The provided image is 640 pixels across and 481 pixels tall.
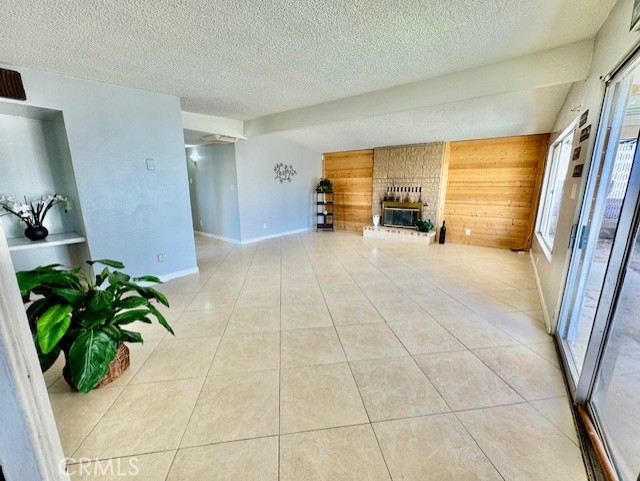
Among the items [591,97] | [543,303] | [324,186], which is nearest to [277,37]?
[591,97]

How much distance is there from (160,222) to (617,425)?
13.8 feet

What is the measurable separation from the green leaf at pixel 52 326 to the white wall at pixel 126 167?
193 cm

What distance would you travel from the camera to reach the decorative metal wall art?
5.93 metres

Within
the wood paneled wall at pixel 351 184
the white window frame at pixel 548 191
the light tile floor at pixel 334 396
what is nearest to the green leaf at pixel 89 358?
the light tile floor at pixel 334 396

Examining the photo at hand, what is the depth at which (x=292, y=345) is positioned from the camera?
208 centimetres

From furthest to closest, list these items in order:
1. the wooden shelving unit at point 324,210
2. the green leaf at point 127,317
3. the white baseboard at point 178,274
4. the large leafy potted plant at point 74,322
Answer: the wooden shelving unit at point 324,210 < the white baseboard at point 178,274 < the green leaf at point 127,317 < the large leafy potted plant at point 74,322

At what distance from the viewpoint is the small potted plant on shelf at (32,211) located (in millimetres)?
2609

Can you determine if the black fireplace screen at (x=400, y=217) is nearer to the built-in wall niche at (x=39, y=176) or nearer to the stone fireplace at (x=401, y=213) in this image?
the stone fireplace at (x=401, y=213)

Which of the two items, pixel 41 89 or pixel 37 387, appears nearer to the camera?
pixel 37 387

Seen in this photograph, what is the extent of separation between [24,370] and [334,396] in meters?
1.37

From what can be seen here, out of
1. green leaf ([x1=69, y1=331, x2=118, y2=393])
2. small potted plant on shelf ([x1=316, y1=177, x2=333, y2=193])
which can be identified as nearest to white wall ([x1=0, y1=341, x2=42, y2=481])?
green leaf ([x1=69, y1=331, x2=118, y2=393])

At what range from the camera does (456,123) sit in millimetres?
4066

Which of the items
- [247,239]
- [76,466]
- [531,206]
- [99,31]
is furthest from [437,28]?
[247,239]

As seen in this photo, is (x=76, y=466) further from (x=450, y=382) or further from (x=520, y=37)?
(x=520, y=37)
